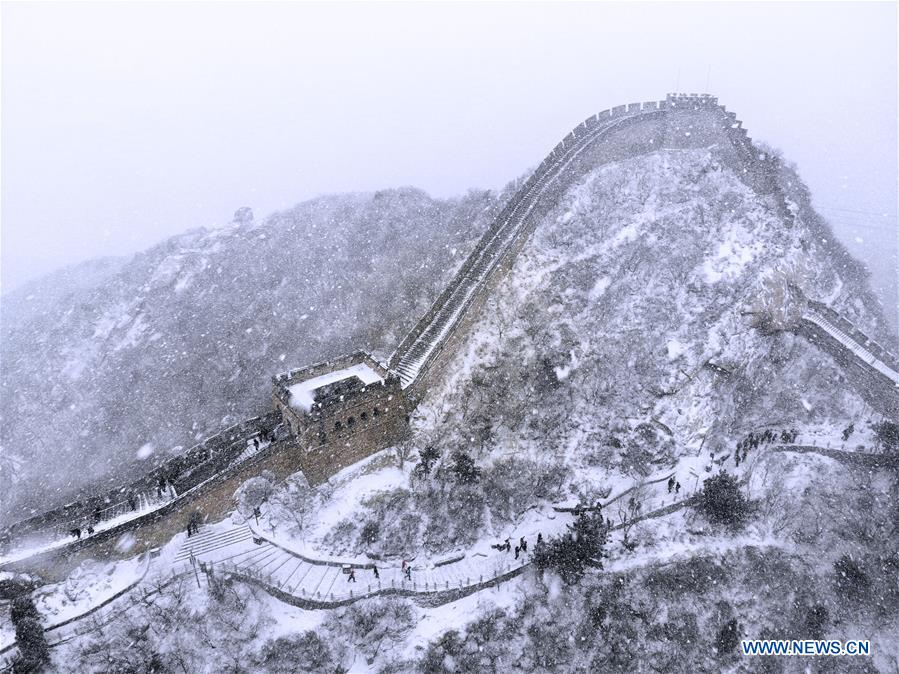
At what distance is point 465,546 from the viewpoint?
76.4 feet

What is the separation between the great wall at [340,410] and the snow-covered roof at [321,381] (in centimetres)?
6

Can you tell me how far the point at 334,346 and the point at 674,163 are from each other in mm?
25138

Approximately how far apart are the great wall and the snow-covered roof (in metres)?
0.06

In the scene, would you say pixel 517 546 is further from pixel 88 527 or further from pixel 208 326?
pixel 208 326

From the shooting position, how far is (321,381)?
24.8 meters

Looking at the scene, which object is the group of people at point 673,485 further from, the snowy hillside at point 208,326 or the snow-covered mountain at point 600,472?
the snowy hillside at point 208,326

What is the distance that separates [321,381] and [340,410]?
303 cm

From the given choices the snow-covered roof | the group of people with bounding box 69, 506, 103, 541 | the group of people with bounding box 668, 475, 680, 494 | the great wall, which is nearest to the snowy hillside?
the snow-covered roof

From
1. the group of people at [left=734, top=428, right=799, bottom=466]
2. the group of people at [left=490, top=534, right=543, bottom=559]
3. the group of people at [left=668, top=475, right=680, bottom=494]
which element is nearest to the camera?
the group of people at [left=490, top=534, right=543, bottom=559]

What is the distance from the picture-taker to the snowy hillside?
31234 millimetres

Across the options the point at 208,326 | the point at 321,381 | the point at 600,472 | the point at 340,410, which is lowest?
the point at 600,472

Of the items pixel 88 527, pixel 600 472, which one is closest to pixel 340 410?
pixel 88 527

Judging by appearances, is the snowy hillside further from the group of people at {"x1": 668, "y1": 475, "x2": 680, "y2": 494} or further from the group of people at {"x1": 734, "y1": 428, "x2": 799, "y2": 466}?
the group of people at {"x1": 734, "y1": 428, "x2": 799, "y2": 466}

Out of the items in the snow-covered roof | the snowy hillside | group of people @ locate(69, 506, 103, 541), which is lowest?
group of people @ locate(69, 506, 103, 541)
